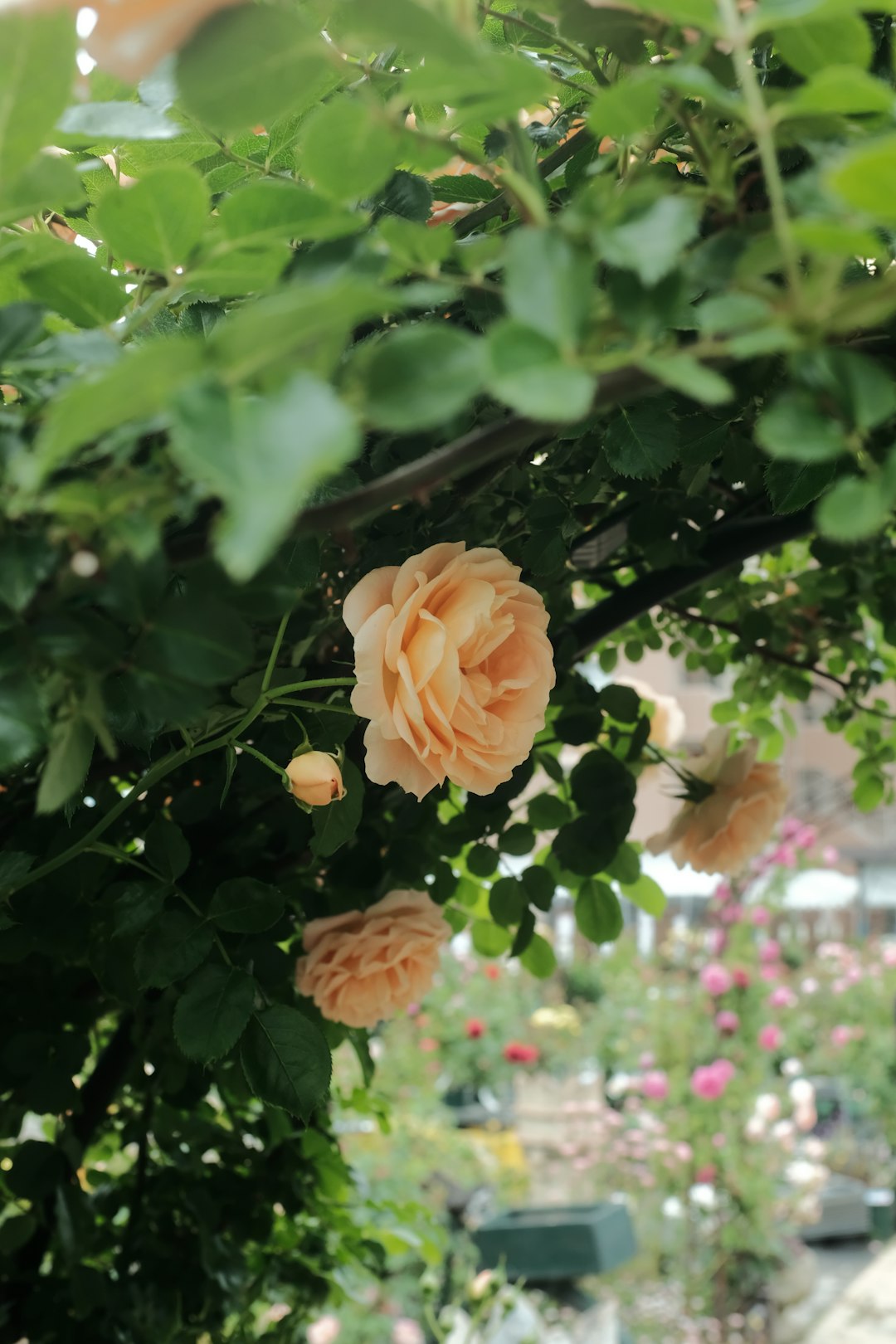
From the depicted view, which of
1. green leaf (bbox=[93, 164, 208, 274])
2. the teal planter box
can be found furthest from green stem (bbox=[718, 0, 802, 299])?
the teal planter box

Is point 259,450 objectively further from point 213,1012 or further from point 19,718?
point 213,1012

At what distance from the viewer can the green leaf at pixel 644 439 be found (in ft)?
1.26

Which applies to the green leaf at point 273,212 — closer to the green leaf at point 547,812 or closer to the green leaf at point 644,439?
the green leaf at point 644,439

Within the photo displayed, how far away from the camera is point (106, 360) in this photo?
0.78 feet

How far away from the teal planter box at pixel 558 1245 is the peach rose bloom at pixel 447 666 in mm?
1720

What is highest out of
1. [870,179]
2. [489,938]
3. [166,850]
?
[870,179]

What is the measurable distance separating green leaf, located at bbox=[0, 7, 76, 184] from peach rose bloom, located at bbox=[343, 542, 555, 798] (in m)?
0.16

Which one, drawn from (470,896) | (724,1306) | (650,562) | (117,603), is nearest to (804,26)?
(117,603)

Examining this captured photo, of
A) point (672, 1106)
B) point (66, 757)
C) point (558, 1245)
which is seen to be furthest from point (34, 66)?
point (672, 1106)

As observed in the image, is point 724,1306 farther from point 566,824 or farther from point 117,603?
point 117,603

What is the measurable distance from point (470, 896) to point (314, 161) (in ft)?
1.80

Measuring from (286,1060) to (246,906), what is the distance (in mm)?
63

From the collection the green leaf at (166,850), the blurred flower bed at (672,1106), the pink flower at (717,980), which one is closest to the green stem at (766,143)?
the green leaf at (166,850)

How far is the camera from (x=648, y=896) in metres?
0.71
